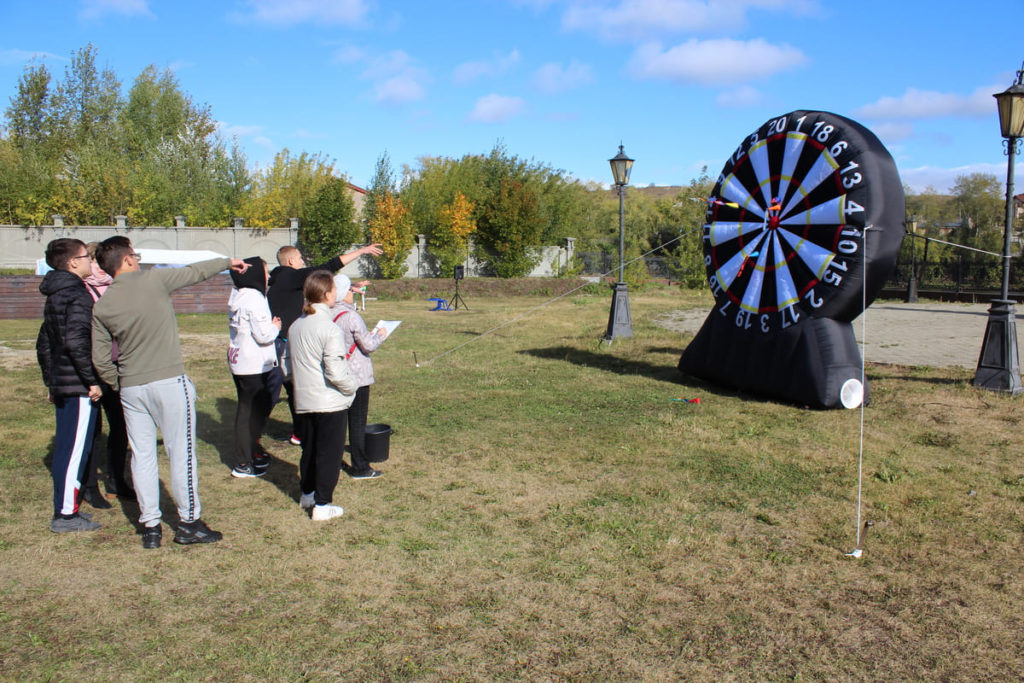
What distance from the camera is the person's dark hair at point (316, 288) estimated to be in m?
4.70

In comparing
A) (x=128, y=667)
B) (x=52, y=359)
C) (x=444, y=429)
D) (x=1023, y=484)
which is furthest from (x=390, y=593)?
(x=1023, y=484)

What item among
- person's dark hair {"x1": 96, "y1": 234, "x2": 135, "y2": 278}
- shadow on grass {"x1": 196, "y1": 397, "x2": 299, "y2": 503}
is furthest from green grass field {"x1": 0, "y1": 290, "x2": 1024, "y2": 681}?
person's dark hair {"x1": 96, "y1": 234, "x2": 135, "y2": 278}

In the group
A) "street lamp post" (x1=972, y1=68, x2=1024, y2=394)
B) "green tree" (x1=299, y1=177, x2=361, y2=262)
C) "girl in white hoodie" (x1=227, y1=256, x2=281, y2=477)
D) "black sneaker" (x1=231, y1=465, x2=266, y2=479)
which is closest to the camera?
"girl in white hoodie" (x1=227, y1=256, x2=281, y2=477)

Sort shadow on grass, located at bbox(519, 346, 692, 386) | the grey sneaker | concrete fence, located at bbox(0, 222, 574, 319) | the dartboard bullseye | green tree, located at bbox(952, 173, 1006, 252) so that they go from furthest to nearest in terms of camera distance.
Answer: green tree, located at bbox(952, 173, 1006, 252) → concrete fence, located at bbox(0, 222, 574, 319) → shadow on grass, located at bbox(519, 346, 692, 386) → the dartboard bullseye → the grey sneaker

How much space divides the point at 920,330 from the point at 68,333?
49.7ft

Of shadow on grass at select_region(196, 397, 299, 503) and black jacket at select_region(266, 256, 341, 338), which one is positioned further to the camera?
black jacket at select_region(266, 256, 341, 338)

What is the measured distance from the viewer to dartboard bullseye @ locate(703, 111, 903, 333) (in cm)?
720

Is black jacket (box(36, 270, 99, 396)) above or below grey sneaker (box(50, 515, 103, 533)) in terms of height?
above

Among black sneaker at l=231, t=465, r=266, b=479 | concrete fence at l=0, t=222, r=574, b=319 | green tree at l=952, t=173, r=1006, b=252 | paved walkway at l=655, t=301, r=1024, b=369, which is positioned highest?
green tree at l=952, t=173, r=1006, b=252

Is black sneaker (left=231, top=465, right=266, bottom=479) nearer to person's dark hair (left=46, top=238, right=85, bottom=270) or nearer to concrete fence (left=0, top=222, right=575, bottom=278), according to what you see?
person's dark hair (left=46, top=238, right=85, bottom=270)

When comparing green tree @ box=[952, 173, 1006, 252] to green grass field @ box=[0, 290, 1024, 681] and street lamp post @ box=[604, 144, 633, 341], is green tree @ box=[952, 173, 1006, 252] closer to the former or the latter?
street lamp post @ box=[604, 144, 633, 341]

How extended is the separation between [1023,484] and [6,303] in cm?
2134

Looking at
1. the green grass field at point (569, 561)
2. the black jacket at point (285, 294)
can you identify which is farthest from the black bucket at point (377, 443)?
the black jacket at point (285, 294)

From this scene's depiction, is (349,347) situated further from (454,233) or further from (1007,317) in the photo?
(454,233)
